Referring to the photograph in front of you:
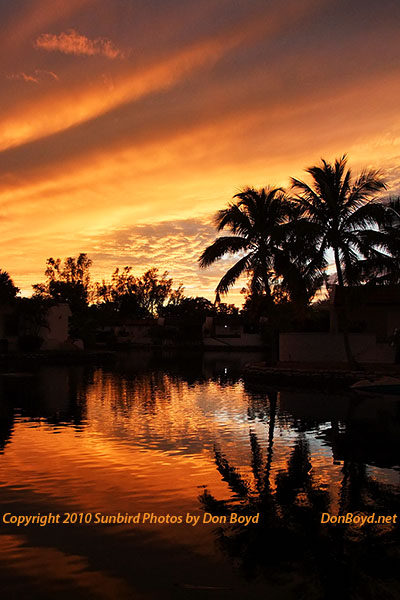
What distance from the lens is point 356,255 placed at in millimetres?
23391

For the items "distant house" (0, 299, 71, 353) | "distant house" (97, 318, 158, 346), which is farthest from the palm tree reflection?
"distant house" (97, 318, 158, 346)

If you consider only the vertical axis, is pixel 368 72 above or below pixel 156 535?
above

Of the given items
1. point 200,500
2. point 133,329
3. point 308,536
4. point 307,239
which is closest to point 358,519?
point 308,536

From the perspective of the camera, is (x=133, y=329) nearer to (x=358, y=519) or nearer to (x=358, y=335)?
(x=358, y=335)

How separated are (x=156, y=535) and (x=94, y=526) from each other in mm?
821

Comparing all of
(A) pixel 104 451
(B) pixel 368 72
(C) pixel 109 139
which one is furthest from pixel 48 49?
(A) pixel 104 451

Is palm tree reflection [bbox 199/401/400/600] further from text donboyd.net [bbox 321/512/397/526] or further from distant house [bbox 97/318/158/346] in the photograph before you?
distant house [bbox 97/318/158/346]

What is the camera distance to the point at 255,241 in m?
27.6

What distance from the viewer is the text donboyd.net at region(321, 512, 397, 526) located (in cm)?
646

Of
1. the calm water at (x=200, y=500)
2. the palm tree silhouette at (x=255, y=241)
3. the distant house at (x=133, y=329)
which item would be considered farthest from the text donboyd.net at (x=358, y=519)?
the distant house at (x=133, y=329)

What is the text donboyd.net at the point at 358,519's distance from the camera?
6457 mm

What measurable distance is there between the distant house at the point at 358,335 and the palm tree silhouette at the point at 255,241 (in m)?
3.56

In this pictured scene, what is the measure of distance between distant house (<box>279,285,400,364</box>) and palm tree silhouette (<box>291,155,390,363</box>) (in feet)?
8.06

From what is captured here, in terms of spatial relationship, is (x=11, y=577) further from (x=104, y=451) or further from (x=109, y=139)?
(x=109, y=139)
